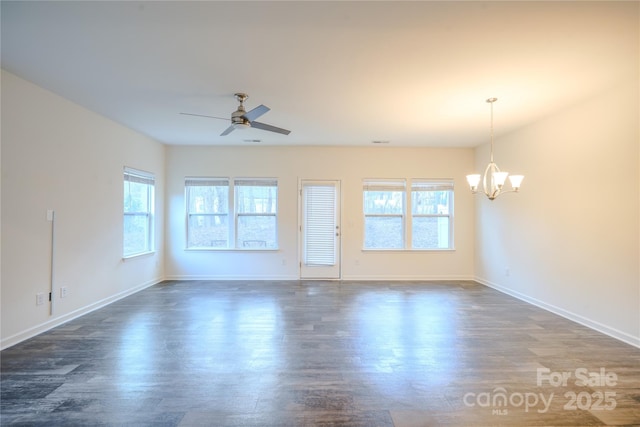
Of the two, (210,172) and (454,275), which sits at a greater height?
(210,172)

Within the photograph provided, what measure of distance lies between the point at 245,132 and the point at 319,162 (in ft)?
5.24

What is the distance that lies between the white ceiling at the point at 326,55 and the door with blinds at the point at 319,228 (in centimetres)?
204

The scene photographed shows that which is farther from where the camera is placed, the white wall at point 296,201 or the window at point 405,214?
the window at point 405,214

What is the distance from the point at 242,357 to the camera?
102 inches

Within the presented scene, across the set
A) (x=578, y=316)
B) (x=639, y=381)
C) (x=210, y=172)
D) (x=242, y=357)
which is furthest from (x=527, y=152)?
(x=210, y=172)

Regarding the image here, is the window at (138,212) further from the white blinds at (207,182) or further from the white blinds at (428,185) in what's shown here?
the white blinds at (428,185)

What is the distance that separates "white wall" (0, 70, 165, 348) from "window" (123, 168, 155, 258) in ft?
0.69

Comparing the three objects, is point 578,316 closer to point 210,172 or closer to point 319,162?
point 319,162

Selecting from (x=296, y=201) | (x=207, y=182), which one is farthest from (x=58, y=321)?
(x=296, y=201)

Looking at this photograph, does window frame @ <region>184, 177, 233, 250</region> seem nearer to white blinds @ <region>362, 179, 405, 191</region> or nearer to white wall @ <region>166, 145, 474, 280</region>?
white wall @ <region>166, 145, 474, 280</region>

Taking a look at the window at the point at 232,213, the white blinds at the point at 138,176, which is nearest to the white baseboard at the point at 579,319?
the window at the point at 232,213

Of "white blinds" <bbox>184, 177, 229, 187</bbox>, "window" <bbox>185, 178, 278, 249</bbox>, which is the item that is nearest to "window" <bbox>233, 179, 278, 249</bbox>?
"window" <bbox>185, 178, 278, 249</bbox>

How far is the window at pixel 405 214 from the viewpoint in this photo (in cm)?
577

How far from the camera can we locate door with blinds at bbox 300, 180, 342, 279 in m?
5.72
